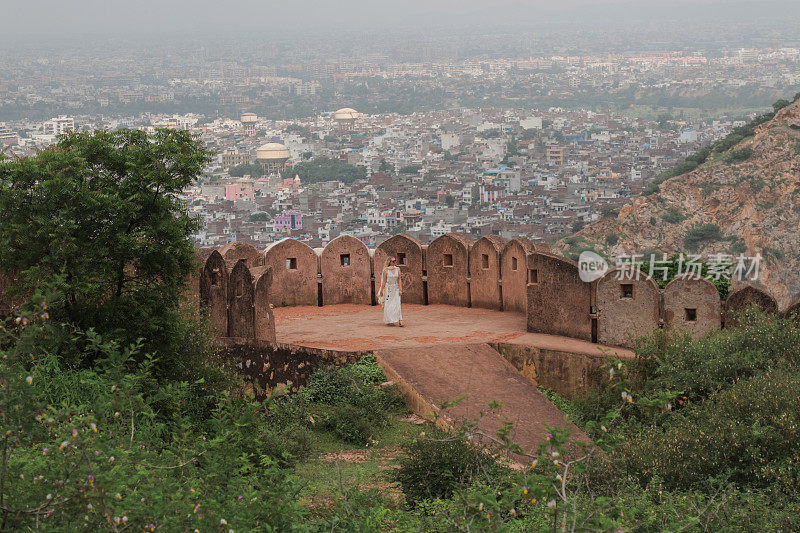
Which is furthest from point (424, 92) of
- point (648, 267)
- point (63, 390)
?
point (63, 390)

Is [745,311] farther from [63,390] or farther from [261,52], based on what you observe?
[261,52]

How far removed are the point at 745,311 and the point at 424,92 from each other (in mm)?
92453

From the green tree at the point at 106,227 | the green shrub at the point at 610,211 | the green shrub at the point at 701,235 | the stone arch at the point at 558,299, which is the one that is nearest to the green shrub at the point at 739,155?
the green shrub at the point at 701,235

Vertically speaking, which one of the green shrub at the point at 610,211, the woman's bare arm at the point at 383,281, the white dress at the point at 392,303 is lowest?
the white dress at the point at 392,303

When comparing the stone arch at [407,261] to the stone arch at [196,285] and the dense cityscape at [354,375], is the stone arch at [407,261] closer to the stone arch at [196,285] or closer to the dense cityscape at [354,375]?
the dense cityscape at [354,375]

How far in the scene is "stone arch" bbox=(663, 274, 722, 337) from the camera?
41.8ft

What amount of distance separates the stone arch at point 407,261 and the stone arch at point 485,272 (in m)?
0.86

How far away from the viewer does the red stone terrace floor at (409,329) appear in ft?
43.1

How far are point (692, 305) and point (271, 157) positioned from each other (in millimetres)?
55992

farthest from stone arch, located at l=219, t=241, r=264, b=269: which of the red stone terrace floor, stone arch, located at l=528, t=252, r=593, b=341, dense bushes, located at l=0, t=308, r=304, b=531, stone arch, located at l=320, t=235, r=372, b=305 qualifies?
dense bushes, located at l=0, t=308, r=304, b=531

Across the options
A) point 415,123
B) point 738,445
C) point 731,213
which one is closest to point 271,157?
point 415,123

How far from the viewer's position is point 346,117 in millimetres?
87312

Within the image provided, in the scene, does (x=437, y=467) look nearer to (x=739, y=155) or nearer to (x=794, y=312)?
(x=794, y=312)

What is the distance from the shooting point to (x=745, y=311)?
12.0 m
